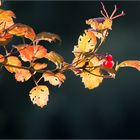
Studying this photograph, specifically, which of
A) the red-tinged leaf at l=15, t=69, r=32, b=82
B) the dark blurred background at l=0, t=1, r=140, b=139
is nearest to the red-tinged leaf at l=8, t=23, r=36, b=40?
the red-tinged leaf at l=15, t=69, r=32, b=82

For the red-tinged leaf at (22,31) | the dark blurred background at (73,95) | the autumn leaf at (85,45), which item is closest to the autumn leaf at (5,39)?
the red-tinged leaf at (22,31)

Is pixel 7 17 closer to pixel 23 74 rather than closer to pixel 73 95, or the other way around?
pixel 23 74

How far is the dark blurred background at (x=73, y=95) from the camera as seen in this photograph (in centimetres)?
427

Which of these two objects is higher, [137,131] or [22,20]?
[22,20]

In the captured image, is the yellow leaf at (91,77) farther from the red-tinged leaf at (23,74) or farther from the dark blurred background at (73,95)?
the dark blurred background at (73,95)

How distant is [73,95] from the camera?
173 inches

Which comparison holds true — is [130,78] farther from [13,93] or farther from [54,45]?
[13,93]

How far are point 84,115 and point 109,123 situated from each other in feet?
0.71

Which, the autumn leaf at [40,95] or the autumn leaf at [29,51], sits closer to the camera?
the autumn leaf at [29,51]

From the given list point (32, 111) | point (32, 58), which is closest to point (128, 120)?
point (32, 111)

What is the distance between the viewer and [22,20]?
14.5ft

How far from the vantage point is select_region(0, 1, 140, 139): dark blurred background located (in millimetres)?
4273

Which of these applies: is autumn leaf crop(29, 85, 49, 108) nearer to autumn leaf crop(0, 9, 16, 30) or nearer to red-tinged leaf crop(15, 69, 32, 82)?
red-tinged leaf crop(15, 69, 32, 82)

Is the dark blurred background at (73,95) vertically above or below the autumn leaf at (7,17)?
below
